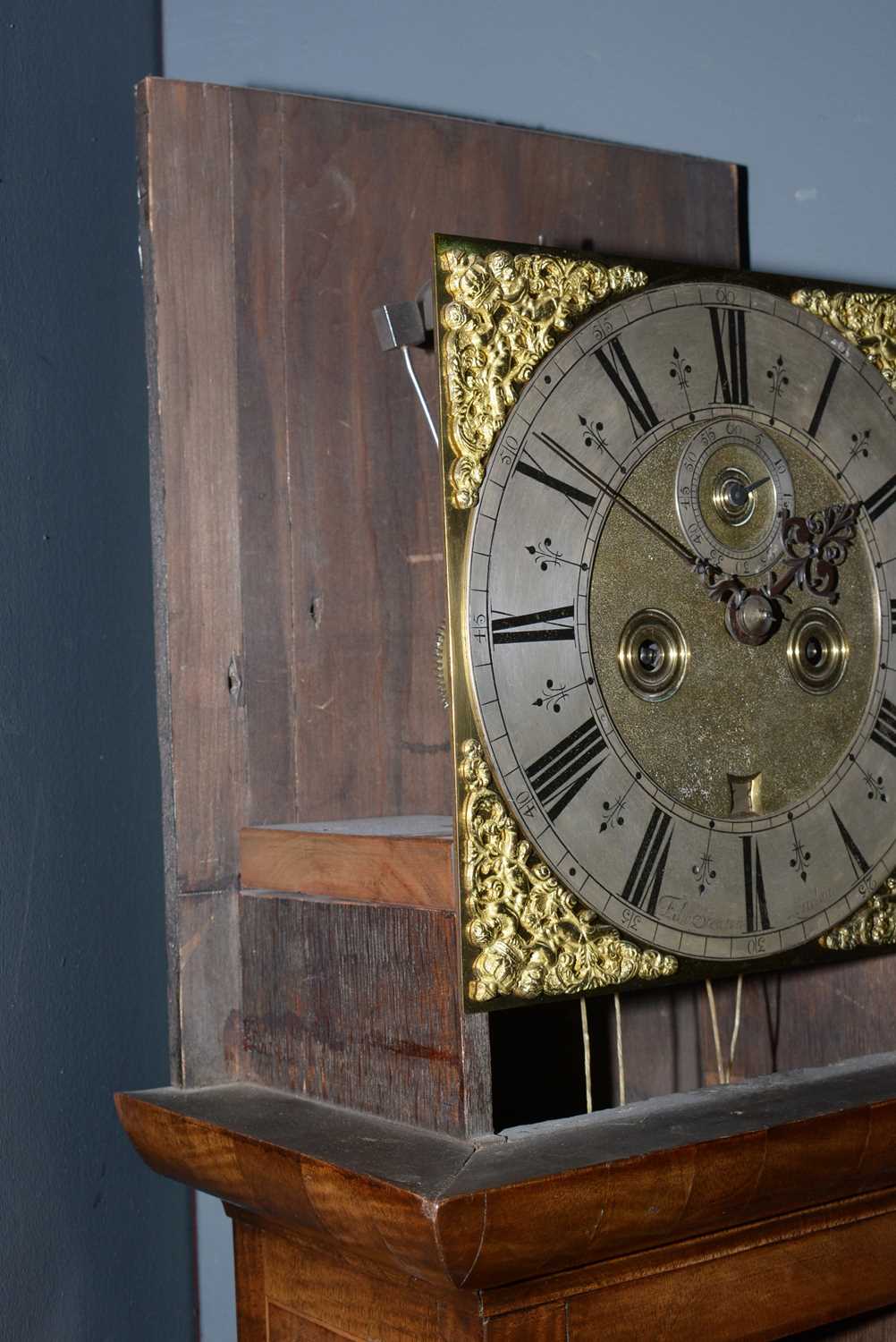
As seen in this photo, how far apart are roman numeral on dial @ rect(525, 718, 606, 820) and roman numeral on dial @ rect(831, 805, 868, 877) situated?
8.5 inches

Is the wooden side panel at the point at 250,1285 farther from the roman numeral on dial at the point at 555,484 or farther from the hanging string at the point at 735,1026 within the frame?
the roman numeral on dial at the point at 555,484

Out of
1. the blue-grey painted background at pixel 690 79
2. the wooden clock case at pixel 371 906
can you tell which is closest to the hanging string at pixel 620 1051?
the wooden clock case at pixel 371 906

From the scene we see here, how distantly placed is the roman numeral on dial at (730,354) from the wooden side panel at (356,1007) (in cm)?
41

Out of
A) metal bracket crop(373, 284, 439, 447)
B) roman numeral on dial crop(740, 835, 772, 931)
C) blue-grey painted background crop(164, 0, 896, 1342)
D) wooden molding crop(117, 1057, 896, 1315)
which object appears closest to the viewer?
wooden molding crop(117, 1057, 896, 1315)

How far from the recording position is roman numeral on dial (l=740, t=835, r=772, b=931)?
45.9 inches

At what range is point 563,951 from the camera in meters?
1.09

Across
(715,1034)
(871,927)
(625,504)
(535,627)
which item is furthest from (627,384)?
(715,1034)

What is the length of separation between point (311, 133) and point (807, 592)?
1.79ft

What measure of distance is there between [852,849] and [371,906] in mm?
354

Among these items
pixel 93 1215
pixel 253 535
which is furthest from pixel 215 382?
pixel 93 1215

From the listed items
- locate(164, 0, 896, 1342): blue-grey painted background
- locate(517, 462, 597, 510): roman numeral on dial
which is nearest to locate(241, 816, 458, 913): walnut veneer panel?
locate(517, 462, 597, 510): roman numeral on dial

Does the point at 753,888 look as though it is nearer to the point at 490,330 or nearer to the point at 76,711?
the point at 490,330

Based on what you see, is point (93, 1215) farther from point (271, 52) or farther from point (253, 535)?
point (271, 52)

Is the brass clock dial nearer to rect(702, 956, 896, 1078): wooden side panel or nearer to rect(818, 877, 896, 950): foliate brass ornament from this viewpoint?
rect(818, 877, 896, 950): foliate brass ornament
